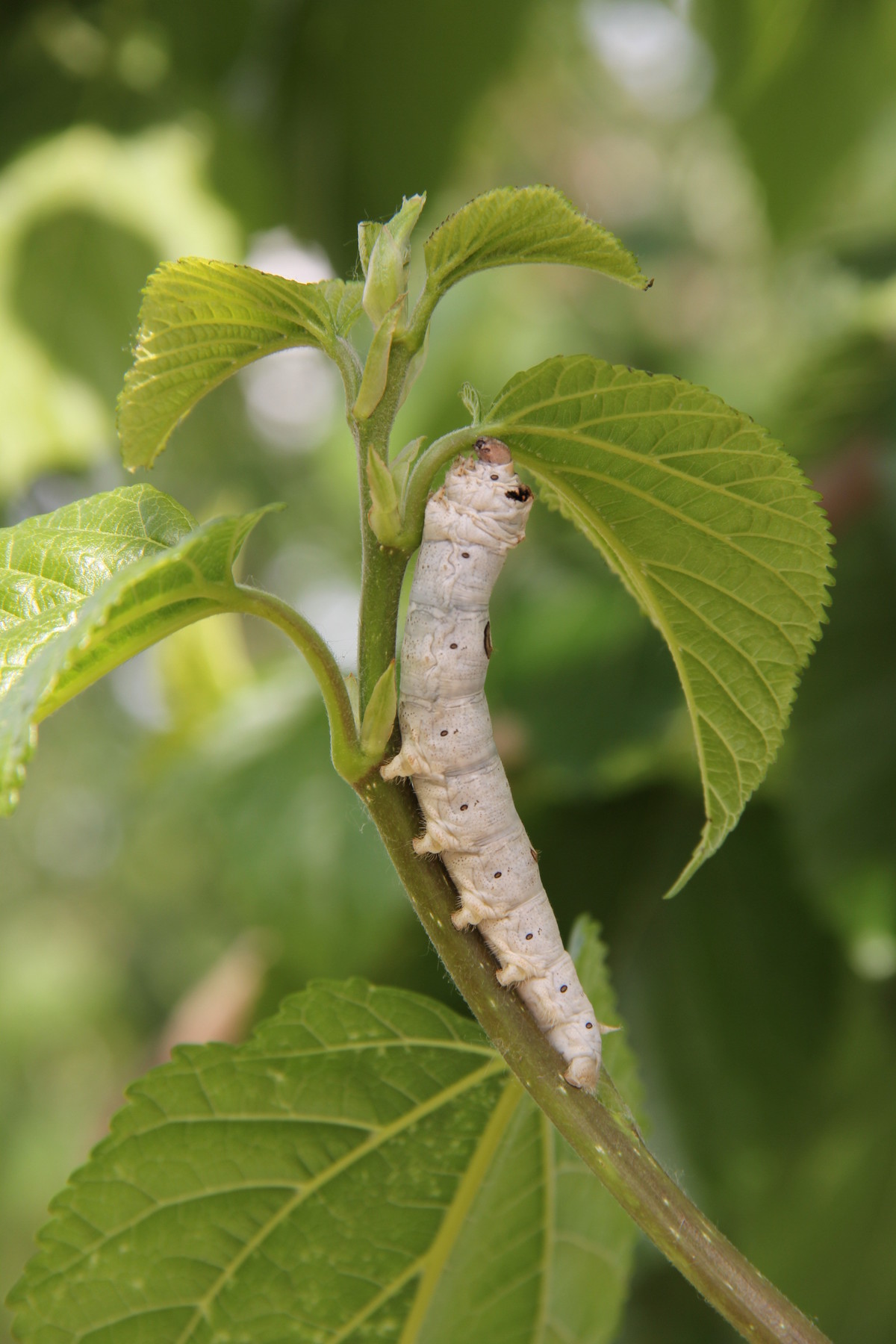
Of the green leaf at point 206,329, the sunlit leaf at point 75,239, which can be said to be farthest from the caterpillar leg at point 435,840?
the sunlit leaf at point 75,239

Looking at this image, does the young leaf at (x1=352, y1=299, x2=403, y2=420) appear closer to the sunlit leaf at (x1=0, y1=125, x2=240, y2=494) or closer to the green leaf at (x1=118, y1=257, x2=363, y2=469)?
the green leaf at (x1=118, y1=257, x2=363, y2=469)

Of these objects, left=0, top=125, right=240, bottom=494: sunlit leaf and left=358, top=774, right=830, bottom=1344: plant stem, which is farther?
left=0, top=125, right=240, bottom=494: sunlit leaf

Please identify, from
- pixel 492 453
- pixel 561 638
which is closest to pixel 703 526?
pixel 492 453

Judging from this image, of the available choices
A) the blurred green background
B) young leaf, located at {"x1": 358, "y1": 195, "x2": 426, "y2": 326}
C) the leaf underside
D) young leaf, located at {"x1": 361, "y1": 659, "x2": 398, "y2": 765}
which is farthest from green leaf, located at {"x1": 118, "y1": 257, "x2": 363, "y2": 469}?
the blurred green background

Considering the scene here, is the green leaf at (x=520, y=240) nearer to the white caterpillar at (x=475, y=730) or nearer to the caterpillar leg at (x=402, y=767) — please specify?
the white caterpillar at (x=475, y=730)

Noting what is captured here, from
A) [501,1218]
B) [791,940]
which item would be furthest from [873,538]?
[501,1218]

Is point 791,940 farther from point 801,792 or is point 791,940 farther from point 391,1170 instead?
point 391,1170

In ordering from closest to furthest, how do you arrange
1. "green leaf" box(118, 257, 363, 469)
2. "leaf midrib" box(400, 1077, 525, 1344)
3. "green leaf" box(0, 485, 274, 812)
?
"green leaf" box(0, 485, 274, 812) < "green leaf" box(118, 257, 363, 469) < "leaf midrib" box(400, 1077, 525, 1344)

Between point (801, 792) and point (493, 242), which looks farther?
point (801, 792)
